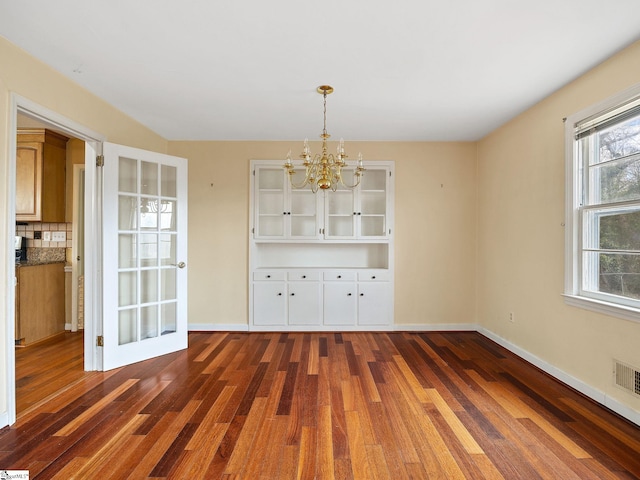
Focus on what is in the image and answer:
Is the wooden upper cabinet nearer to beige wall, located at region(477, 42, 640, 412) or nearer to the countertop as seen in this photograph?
the countertop

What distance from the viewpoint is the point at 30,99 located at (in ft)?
7.93

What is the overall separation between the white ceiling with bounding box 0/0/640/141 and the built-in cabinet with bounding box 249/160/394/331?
116 centimetres

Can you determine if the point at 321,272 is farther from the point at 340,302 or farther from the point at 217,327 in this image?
the point at 217,327

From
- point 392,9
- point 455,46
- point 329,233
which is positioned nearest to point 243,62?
point 392,9

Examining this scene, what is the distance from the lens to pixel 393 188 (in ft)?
14.7

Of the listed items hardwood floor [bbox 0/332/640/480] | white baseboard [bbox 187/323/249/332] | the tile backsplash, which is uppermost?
the tile backsplash

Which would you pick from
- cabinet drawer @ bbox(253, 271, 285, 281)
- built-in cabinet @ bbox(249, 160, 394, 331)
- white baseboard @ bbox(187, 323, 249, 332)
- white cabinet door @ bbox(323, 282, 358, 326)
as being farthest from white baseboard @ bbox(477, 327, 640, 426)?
white baseboard @ bbox(187, 323, 249, 332)

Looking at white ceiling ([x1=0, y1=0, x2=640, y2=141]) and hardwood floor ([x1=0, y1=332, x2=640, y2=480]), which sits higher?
white ceiling ([x1=0, y1=0, x2=640, y2=141])

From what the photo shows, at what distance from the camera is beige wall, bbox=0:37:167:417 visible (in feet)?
7.18

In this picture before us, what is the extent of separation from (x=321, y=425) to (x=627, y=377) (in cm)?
211

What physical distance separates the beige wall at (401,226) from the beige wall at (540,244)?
277 millimetres

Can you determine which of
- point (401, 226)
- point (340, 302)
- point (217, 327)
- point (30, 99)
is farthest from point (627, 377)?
point (30, 99)

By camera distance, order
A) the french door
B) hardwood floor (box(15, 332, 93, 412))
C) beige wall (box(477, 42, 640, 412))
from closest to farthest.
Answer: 1. beige wall (box(477, 42, 640, 412))
2. hardwood floor (box(15, 332, 93, 412))
3. the french door

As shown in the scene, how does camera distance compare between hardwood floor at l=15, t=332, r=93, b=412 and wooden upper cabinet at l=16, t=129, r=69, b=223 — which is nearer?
hardwood floor at l=15, t=332, r=93, b=412
